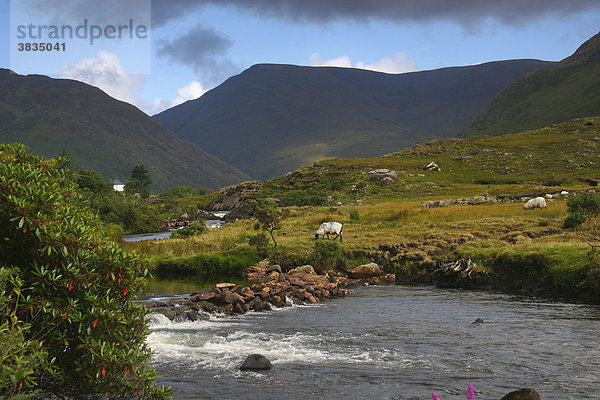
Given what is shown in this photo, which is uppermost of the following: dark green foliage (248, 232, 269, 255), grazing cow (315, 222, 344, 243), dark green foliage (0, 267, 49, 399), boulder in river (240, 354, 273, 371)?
dark green foliage (0, 267, 49, 399)

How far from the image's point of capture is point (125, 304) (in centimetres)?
1059

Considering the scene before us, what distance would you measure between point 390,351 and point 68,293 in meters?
12.5

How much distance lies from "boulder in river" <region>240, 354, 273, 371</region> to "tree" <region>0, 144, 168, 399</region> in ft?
21.7

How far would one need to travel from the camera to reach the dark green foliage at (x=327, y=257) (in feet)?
122

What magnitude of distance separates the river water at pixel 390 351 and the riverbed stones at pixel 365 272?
859cm

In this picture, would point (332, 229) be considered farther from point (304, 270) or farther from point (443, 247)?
point (443, 247)

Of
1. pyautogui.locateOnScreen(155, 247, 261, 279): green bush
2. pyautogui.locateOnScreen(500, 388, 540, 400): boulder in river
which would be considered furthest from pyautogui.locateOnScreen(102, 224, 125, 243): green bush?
pyautogui.locateOnScreen(500, 388, 540, 400): boulder in river

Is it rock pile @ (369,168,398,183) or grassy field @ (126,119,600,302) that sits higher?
rock pile @ (369,168,398,183)

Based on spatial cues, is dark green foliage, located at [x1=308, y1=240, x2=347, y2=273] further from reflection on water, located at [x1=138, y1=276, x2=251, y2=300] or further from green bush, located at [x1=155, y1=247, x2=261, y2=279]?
reflection on water, located at [x1=138, y1=276, x2=251, y2=300]

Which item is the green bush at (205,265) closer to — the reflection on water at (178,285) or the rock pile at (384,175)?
the reflection on water at (178,285)

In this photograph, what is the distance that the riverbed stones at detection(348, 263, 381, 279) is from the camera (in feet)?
119

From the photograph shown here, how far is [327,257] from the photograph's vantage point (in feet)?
122

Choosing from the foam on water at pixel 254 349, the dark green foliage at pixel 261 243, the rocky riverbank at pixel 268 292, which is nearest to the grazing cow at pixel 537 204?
the rocky riverbank at pixel 268 292

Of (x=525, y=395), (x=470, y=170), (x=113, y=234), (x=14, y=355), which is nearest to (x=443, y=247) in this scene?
(x=113, y=234)
